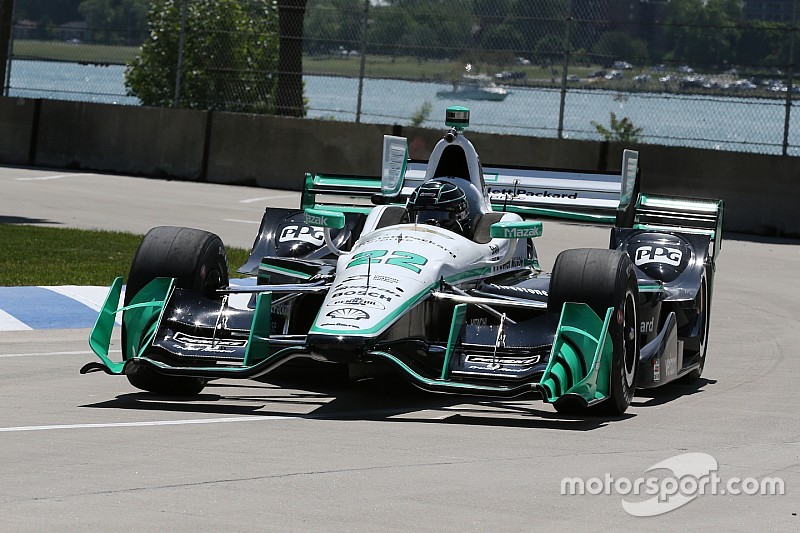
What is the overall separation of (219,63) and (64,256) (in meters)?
11.6

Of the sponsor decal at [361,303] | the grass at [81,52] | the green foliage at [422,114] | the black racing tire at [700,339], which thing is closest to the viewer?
the sponsor decal at [361,303]

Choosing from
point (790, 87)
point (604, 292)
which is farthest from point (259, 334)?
point (790, 87)

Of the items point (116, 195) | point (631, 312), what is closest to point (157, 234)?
point (631, 312)

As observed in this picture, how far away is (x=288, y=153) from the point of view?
24641mm

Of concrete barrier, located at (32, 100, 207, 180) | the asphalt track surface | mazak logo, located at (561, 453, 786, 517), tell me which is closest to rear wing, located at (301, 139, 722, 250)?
the asphalt track surface

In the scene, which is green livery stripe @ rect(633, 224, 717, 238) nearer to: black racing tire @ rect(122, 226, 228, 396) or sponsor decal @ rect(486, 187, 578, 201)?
sponsor decal @ rect(486, 187, 578, 201)

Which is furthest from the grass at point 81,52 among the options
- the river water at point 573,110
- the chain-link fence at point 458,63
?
the river water at point 573,110

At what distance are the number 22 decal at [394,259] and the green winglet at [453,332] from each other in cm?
38

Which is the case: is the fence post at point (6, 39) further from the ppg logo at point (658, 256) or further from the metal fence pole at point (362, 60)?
the ppg logo at point (658, 256)

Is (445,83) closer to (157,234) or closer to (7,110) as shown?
(7,110)

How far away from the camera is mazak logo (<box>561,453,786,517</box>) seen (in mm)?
6090

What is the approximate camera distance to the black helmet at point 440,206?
9.80 metres

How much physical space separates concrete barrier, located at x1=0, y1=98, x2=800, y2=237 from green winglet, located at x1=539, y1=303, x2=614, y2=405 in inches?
511

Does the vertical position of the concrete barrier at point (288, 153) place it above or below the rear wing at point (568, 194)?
above
